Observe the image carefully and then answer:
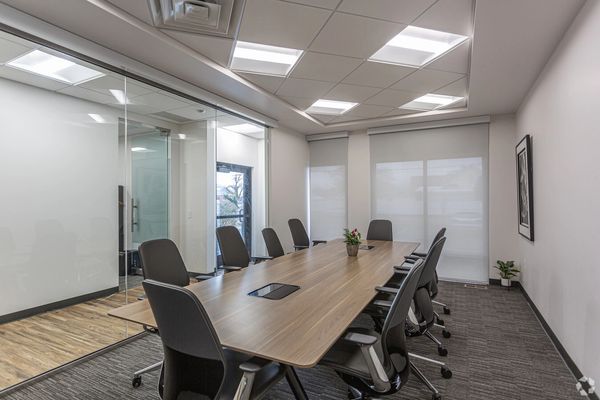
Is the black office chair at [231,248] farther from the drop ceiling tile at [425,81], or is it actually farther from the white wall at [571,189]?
the white wall at [571,189]

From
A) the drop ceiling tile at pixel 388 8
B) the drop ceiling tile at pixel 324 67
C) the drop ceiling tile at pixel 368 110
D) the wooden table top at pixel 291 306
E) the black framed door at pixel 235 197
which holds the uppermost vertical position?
the drop ceiling tile at pixel 368 110

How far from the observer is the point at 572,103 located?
2.40 metres

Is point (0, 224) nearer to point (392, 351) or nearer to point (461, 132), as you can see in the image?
point (392, 351)

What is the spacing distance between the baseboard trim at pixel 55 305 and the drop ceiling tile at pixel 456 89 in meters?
4.96

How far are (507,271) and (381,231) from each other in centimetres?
201

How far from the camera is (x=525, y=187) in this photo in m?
3.93

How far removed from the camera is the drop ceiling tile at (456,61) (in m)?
2.85

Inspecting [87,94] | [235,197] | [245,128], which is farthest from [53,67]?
[235,197]

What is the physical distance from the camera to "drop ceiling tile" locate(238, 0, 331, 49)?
225cm

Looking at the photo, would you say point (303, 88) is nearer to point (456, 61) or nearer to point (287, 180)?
point (456, 61)

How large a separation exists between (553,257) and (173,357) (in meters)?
3.41

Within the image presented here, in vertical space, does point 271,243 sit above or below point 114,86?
below

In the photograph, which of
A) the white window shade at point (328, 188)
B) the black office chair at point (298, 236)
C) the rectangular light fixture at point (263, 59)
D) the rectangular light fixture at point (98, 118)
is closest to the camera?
the rectangular light fixture at point (263, 59)

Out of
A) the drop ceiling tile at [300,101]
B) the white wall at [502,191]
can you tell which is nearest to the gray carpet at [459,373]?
the white wall at [502,191]
